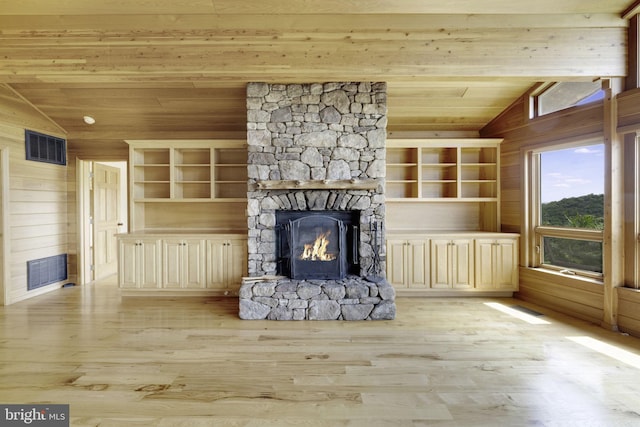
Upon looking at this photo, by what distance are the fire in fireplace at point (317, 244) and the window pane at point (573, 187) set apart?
8.56 ft

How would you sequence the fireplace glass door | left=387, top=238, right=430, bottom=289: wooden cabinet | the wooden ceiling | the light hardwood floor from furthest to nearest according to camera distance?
left=387, top=238, right=430, bottom=289: wooden cabinet → the fireplace glass door → the wooden ceiling → the light hardwood floor

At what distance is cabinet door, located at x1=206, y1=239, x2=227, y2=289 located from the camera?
173 inches

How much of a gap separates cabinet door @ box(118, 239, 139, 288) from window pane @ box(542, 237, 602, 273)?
5.66m

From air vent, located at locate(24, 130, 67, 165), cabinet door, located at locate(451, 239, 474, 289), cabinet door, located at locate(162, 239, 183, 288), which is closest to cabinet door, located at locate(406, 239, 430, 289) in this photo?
cabinet door, located at locate(451, 239, 474, 289)

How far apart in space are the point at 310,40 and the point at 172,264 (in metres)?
3.42

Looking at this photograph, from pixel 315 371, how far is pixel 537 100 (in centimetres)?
449

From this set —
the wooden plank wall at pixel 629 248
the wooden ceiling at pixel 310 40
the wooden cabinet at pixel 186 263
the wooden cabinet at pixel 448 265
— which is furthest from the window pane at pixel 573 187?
the wooden cabinet at pixel 186 263

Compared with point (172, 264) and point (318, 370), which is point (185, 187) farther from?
point (318, 370)

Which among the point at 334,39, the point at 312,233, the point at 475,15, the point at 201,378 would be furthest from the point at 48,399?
the point at 475,15

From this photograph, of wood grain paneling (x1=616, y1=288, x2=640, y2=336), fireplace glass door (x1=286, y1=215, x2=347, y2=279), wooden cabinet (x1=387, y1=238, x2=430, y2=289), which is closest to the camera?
wood grain paneling (x1=616, y1=288, x2=640, y2=336)

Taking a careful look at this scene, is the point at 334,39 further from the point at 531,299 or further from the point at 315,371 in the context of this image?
the point at 531,299

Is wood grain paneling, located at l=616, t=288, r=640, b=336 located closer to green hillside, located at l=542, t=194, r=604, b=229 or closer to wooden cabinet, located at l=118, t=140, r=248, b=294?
green hillside, located at l=542, t=194, r=604, b=229

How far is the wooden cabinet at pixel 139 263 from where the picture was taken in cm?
442

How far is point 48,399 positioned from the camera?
2086mm
